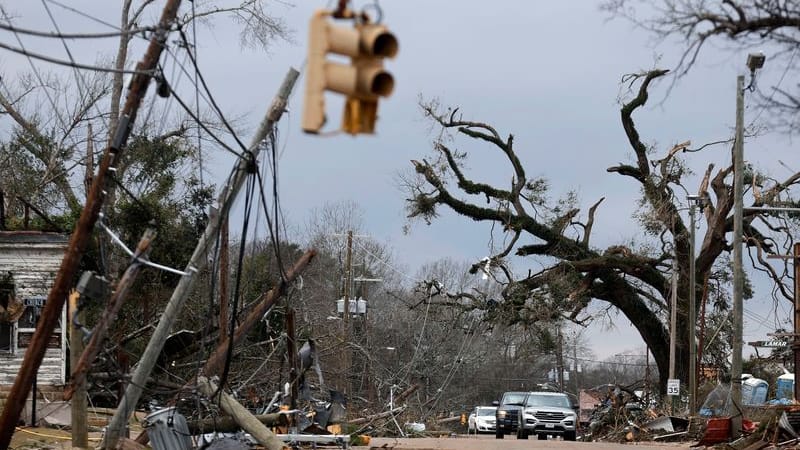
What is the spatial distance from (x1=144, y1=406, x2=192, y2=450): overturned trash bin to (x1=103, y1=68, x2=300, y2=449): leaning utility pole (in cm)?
175

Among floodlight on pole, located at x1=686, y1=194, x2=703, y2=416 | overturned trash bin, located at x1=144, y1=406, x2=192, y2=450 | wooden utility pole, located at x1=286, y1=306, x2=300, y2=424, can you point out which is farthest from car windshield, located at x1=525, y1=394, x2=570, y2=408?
overturned trash bin, located at x1=144, y1=406, x2=192, y2=450

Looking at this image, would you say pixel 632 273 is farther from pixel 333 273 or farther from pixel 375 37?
pixel 375 37

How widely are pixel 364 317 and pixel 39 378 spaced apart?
30928 millimetres

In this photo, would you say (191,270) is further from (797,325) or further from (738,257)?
(797,325)

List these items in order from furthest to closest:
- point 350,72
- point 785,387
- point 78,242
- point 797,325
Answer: point 785,387 → point 797,325 → point 78,242 → point 350,72

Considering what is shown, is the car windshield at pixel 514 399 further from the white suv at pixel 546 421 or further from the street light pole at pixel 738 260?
the street light pole at pixel 738 260

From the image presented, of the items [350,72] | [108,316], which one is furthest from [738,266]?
[350,72]

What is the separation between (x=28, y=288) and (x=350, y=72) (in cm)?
2399

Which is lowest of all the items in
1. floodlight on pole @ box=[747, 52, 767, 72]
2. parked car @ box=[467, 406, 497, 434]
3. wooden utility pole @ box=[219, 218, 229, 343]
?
parked car @ box=[467, 406, 497, 434]

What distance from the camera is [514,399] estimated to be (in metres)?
42.9

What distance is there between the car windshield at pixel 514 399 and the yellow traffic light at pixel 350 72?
3645cm

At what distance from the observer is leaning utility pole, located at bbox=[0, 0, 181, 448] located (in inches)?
583

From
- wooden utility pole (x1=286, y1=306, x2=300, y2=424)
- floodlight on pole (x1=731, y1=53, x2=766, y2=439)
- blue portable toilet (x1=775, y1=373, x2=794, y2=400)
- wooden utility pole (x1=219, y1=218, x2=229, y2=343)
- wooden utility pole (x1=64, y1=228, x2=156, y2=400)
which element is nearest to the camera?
wooden utility pole (x1=64, y1=228, x2=156, y2=400)

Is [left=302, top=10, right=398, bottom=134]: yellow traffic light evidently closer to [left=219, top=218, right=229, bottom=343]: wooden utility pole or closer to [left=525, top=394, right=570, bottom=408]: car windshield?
[left=219, top=218, right=229, bottom=343]: wooden utility pole
